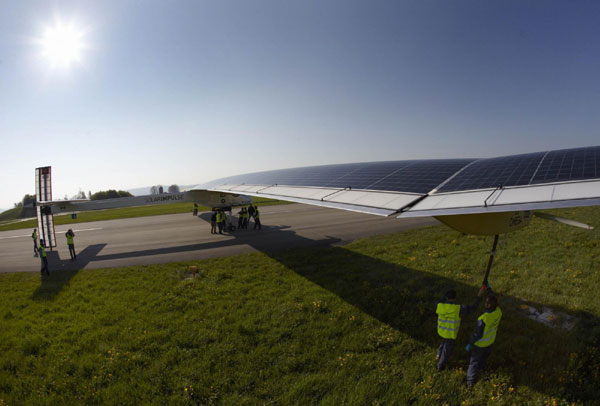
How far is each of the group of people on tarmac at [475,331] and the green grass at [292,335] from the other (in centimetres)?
32

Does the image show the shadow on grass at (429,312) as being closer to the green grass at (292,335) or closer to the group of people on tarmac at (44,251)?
the green grass at (292,335)

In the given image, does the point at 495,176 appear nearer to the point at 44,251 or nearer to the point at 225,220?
the point at 44,251

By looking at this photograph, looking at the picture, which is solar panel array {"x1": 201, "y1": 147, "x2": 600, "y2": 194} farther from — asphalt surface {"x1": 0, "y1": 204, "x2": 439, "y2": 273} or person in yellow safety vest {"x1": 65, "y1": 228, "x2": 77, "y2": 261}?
person in yellow safety vest {"x1": 65, "y1": 228, "x2": 77, "y2": 261}

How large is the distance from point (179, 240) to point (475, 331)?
1796 centimetres

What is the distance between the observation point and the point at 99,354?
6348 millimetres

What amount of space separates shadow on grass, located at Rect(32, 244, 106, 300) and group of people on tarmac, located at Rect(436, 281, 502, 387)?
1297 centimetres

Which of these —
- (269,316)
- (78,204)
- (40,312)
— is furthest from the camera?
(78,204)

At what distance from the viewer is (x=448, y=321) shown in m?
5.41

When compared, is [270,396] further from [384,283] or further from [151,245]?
[151,245]

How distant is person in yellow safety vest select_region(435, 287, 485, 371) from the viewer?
5.35 m

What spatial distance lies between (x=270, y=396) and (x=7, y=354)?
6753mm

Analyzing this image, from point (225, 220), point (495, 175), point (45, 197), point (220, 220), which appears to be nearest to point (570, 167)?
point (495, 175)

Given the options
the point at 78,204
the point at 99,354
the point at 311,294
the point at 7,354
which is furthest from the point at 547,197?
the point at 78,204

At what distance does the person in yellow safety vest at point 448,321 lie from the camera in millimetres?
5348
